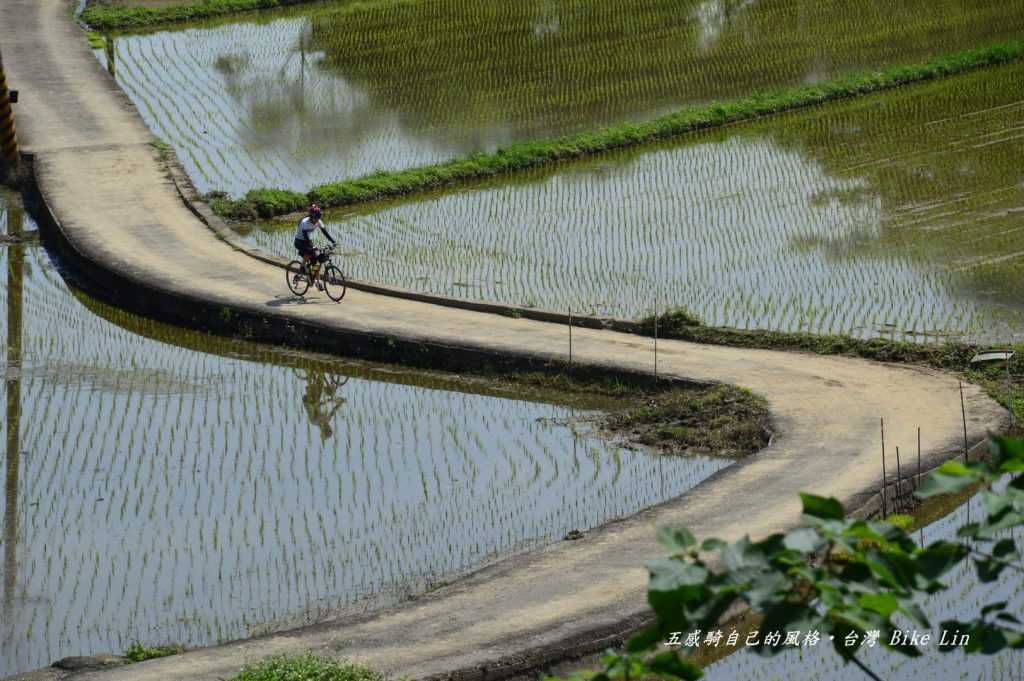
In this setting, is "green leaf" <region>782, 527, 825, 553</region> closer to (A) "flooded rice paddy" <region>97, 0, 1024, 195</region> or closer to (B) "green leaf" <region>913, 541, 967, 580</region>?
(B) "green leaf" <region>913, 541, 967, 580</region>

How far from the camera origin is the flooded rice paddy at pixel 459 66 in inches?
811

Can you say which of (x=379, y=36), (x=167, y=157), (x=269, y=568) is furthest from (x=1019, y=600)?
(x=379, y=36)

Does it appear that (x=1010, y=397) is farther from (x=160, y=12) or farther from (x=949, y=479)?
(x=160, y=12)

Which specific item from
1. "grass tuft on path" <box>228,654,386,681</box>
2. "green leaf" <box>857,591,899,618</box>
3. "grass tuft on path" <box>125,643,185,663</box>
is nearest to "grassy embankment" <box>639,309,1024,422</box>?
"grass tuft on path" <box>228,654,386,681</box>

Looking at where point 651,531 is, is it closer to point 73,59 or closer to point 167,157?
point 167,157

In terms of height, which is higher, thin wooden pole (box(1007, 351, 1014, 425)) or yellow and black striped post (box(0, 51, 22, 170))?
yellow and black striped post (box(0, 51, 22, 170))

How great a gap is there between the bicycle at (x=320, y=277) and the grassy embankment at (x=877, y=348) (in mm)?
3112

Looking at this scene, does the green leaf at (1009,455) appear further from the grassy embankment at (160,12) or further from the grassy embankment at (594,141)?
the grassy embankment at (160,12)

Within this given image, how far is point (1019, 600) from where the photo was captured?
27.7ft

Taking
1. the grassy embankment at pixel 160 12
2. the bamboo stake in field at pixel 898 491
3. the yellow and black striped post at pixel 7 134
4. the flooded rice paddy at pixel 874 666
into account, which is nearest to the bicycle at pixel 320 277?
the yellow and black striped post at pixel 7 134

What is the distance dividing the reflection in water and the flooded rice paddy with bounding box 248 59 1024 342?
2.66 metres

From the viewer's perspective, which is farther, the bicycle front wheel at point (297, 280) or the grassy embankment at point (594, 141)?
the grassy embankment at point (594, 141)

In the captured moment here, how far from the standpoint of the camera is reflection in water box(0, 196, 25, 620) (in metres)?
9.41

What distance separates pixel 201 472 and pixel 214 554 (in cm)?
153
